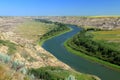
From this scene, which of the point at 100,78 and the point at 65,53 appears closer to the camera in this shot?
the point at 100,78

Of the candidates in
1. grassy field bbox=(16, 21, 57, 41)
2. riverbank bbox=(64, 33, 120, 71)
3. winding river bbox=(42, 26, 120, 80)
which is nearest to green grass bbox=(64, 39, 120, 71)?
riverbank bbox=(64, 33, 120, 71)

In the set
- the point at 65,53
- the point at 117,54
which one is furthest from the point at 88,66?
the point at 65,53

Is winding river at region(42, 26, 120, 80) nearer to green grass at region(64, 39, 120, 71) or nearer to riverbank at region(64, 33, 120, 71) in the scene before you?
riverbank at region(64, 33, 120, 71)

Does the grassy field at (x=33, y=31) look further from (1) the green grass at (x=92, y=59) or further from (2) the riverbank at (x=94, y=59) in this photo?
(2) the riverbank at (x=94, y=59)

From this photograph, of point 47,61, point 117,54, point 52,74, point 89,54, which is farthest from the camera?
point 89,54

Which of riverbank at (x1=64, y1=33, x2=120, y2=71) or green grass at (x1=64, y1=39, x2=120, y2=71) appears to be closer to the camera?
riverbank at (x1=64, y1=33, x2=120, y2=71)

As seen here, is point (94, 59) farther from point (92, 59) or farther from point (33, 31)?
point (33, 31)

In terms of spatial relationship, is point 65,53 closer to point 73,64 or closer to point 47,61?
point 73,64

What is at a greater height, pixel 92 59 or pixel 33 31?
pixel 92 59

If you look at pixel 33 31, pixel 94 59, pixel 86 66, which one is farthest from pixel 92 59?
pixel 33 31

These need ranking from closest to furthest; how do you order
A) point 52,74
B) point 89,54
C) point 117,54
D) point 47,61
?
point 52,74, point 47,61, point 117,54, point 89,54

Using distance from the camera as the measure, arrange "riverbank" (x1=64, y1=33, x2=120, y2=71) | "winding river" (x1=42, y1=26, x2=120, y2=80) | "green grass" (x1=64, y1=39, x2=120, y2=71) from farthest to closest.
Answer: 1. "green grass" (x1=64, y1=39, x2=120, y2=71)
2. "riverbank" (x1=64, y1=33, x2=120, y2=71)
3. "winding river" (x1=42, y1=26, x2=120, y2=80)
